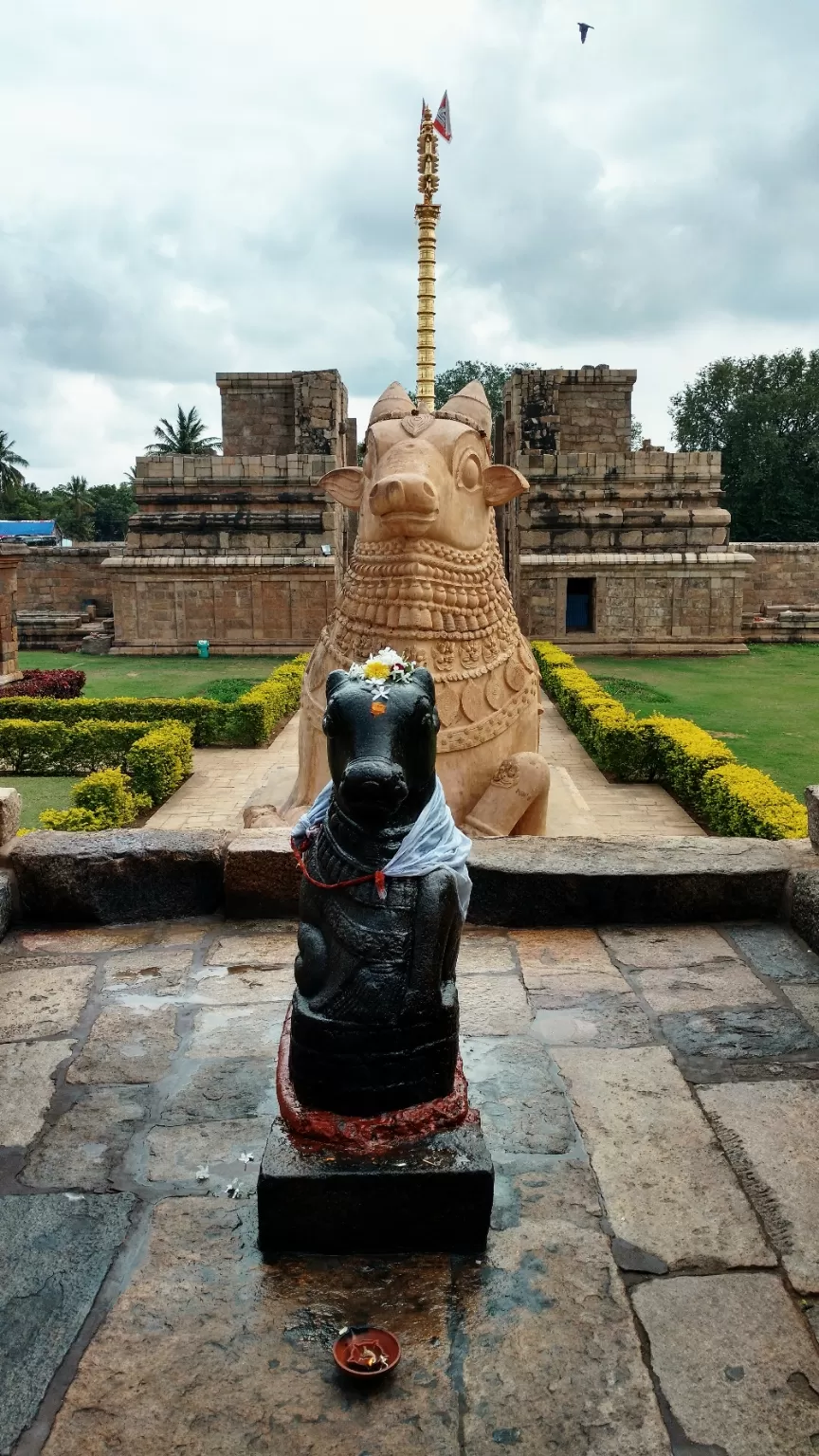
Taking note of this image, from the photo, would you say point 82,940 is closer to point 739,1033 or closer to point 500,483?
point 739,1033

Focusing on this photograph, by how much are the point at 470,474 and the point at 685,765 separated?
427 centimetres

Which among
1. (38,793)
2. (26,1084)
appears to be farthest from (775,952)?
(38,793)

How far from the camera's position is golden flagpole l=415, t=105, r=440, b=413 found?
8.08 m

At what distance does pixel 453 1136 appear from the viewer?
7.06 ft

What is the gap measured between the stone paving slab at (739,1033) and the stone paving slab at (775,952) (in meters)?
0.31

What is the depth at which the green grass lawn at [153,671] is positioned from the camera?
13.8 meters

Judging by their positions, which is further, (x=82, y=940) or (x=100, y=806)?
(x=100, y=806)

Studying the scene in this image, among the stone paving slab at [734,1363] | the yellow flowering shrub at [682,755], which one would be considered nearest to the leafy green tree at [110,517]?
the yellow flowering shrub at [682,755]

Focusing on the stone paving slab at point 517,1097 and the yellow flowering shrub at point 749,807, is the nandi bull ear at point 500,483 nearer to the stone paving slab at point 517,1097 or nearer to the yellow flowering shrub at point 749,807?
the yellow flowering shrub at point 749,807

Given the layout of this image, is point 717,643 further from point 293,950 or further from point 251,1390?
point 251,1390

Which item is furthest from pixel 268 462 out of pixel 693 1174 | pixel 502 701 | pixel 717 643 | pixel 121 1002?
pixel 693 1174

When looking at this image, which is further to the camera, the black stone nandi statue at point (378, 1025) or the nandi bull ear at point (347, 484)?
the nandi bull ear at point (347, 484)

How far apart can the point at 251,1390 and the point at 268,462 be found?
1798cm

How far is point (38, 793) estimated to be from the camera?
8.59 meters
